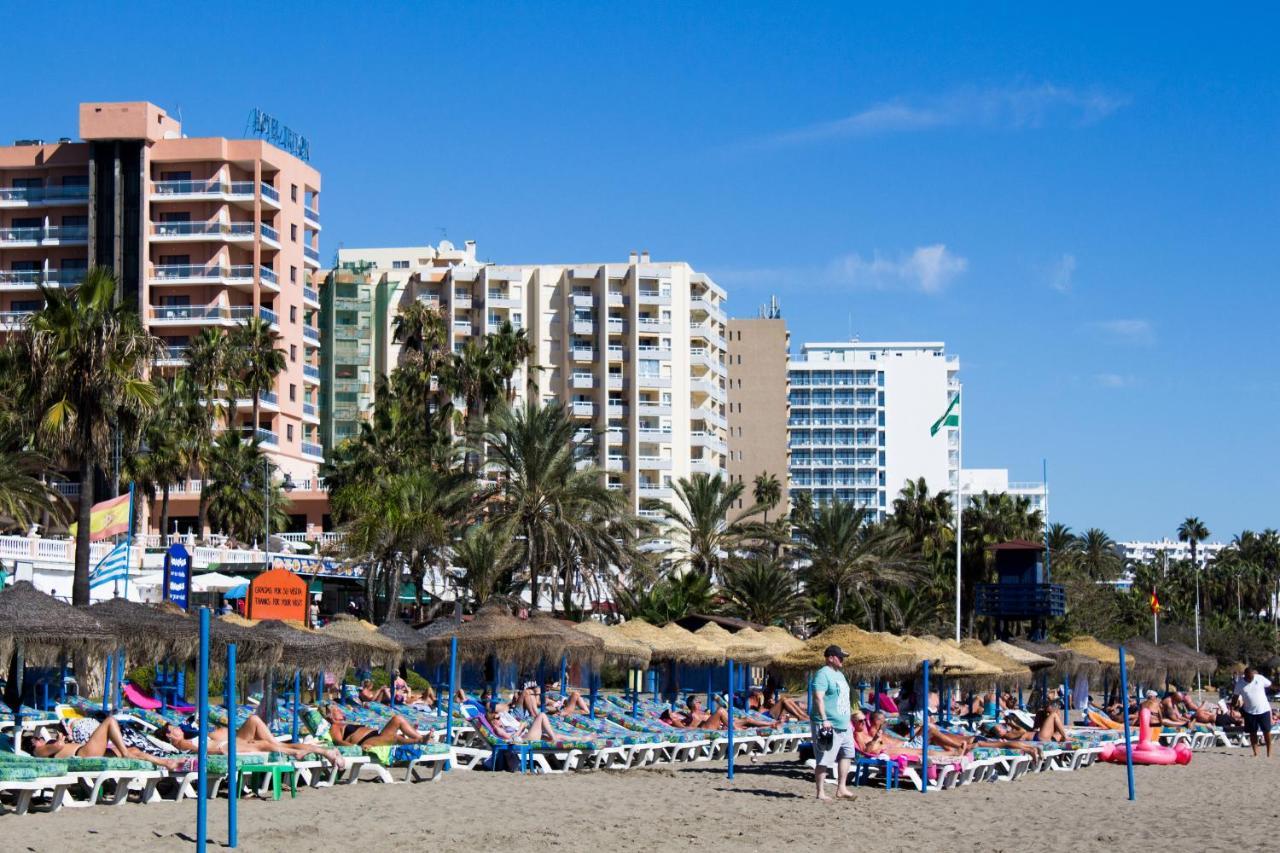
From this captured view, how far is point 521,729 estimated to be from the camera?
23703 millimetres

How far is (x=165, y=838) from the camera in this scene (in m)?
14.2

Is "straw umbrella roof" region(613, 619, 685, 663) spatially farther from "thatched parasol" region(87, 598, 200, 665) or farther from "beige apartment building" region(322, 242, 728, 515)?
"beige apartment building" region(322, 242, 728, 515)

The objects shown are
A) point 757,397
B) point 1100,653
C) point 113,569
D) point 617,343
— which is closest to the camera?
point 1100,653

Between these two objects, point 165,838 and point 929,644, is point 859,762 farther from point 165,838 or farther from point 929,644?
point 165,838

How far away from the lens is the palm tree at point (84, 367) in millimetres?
29859

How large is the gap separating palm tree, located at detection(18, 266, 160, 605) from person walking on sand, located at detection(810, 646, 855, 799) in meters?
16.5

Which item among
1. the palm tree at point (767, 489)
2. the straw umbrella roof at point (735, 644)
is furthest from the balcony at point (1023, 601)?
the palm tree at point (767, 489)

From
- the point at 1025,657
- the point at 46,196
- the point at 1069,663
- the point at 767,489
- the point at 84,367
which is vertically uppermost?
the point at 46,196

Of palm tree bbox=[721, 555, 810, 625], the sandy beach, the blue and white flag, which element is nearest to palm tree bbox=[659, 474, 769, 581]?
palm tree bbox=[721, 555, 810, 625]

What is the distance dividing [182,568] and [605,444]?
63.8 m

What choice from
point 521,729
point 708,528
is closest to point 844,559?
point 708,528

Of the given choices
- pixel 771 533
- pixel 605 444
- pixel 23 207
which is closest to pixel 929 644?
pixel 771 533

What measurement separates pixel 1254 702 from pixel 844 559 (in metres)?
28.4

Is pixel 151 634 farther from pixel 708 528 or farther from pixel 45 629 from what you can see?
pixel 708 528
